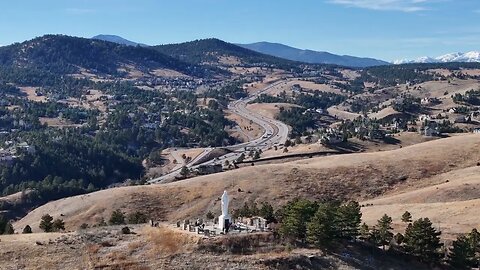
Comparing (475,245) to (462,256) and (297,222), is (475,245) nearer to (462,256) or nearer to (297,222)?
(462,256)

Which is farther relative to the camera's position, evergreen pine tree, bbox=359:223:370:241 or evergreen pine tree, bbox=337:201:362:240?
evergreen pine tree, bbox=359:223:370:241

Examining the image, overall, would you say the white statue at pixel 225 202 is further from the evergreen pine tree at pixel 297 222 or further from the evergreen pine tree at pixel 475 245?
the evergreen pine tree at pixel 475 245

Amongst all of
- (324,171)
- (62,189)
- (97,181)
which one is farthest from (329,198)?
(97,181)

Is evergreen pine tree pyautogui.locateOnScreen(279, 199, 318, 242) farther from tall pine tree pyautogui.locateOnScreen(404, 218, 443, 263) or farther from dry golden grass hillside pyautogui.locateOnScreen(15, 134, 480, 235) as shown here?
dry golden grass hillside pyautogui.locateOnScreen(15, 134, 480, 235)

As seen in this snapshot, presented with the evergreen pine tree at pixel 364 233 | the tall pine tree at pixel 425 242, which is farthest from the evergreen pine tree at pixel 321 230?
the tall pine tree at pixel 425 242

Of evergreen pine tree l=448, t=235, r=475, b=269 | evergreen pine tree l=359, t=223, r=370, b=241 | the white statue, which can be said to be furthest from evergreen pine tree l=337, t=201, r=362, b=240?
the white statue

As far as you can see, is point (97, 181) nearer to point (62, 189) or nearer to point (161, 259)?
point (62, 189)

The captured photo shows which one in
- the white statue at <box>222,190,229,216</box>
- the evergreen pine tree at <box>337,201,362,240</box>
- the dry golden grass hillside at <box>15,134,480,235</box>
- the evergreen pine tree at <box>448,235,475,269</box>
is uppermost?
the white statue at <box>222,190,229,216</box>

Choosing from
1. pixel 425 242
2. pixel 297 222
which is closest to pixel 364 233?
pixel 425 242

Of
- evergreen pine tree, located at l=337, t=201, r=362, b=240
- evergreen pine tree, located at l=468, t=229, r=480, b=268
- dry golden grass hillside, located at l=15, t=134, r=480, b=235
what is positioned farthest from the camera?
dry golden grass hillside, located at l=15, t=134, r=480, b=235
